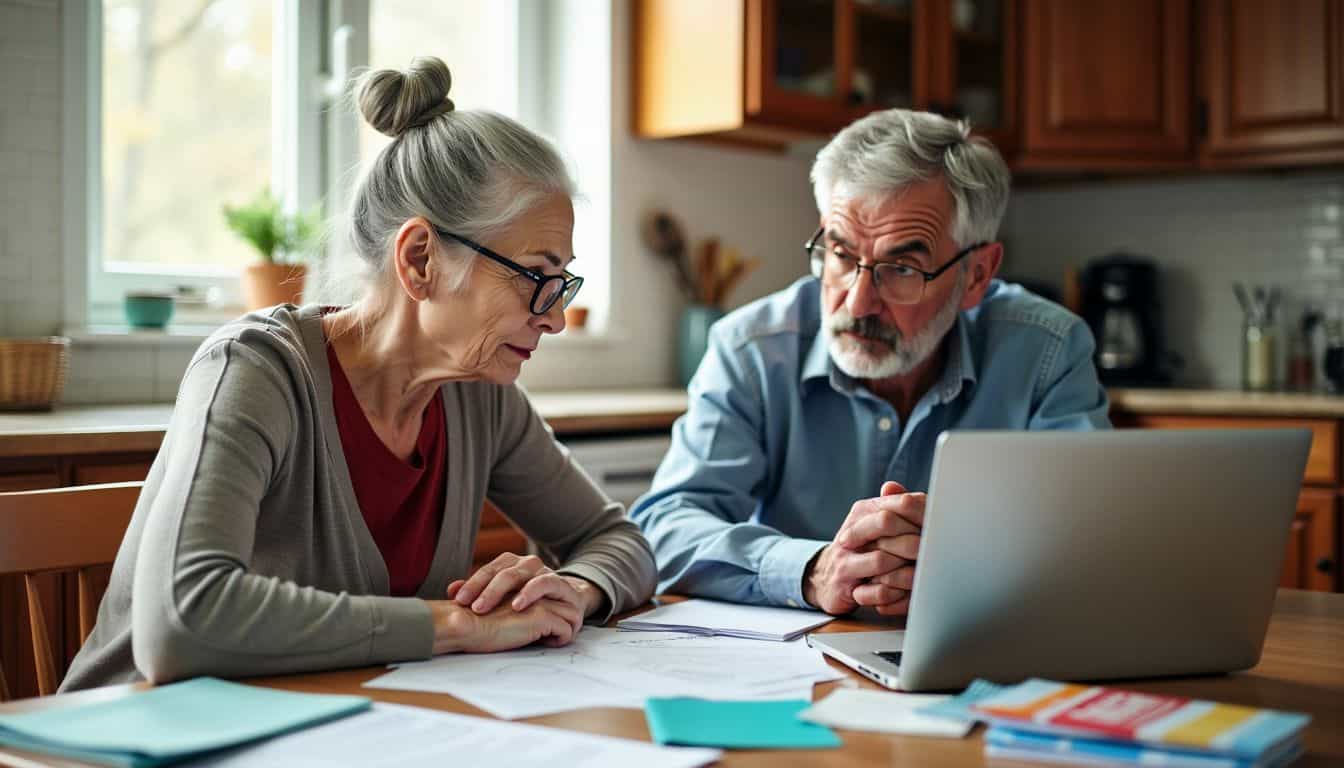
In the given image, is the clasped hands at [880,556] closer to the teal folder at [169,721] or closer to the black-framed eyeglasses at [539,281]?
the black-framed eyeglasses at [539,281]

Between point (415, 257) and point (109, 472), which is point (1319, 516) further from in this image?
point (109, 472)

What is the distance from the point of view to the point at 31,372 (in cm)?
223

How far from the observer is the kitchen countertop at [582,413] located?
1953mm

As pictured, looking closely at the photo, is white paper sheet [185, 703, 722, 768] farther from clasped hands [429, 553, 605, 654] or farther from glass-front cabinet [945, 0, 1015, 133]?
glass-front cabinet [945, 0, 1015, 133]

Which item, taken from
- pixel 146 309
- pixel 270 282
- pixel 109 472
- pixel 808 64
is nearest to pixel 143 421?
pixel 109 472

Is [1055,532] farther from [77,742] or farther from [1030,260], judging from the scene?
[1030,260]

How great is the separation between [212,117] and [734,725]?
7.97 ft

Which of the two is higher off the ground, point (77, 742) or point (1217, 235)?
point (1217, 235)

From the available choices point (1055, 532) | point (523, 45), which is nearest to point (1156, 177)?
point (523, 45)

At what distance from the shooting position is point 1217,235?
3.95 metres

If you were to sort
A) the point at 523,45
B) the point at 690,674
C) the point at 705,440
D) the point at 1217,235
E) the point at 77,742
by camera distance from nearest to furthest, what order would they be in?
the point at 77,742 → the point at 690,674 → the point at 705,440 → the point at 523,45 → the point at 1217,235

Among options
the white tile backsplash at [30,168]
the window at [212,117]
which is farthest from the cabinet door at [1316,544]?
the white tile backsplash at [30,168]

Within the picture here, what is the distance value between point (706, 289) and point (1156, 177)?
1.55 meters

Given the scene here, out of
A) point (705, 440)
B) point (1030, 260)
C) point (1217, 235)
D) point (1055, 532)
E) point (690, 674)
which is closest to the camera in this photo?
point (1055, 532)
